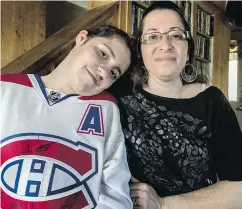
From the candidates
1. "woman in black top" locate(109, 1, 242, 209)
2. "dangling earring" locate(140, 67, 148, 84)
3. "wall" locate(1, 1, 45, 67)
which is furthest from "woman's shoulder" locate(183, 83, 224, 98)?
"wall" locate(1, 1, 45, 67)

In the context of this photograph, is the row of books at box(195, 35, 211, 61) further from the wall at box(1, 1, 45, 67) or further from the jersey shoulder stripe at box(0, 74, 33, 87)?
the jersey shoulder stripe at box(0, 74, 33, 87)

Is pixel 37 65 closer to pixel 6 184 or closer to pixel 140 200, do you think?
pixel 6 184

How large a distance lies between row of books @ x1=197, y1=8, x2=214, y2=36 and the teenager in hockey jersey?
8.71 ft

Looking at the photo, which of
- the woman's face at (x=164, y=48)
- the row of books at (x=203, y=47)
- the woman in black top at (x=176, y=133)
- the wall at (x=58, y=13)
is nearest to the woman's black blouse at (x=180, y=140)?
the woman in black top at (x=176, y=133)

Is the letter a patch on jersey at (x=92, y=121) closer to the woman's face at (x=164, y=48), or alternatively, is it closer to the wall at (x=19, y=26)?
the woman's face at (x=164, y=48)

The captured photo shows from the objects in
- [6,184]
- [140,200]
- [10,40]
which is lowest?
[140,200]

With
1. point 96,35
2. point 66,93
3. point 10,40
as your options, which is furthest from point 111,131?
point 10,40

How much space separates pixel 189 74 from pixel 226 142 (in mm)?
297

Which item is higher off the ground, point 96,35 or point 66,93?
point 96,35

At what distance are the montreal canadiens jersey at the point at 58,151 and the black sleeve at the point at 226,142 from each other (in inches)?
14.1

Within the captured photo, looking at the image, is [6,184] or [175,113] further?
[175,113]

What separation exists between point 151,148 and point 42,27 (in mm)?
3050

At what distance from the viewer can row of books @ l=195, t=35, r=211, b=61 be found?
3598 millimetres

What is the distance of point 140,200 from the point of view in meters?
1.09
